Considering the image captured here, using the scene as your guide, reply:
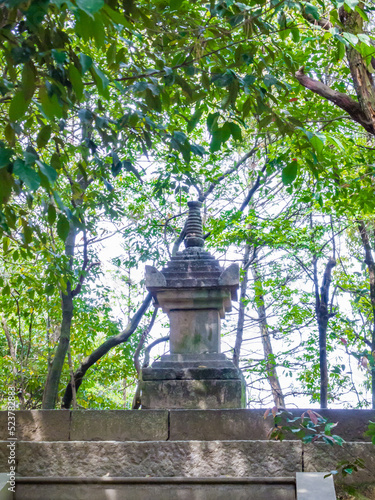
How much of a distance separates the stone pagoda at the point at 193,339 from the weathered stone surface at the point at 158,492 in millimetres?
1166

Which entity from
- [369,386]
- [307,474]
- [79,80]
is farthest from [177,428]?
[369,386]

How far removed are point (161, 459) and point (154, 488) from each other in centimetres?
25

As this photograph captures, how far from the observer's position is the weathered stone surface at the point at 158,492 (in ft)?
12.1

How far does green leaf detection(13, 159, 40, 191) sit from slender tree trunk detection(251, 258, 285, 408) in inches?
424

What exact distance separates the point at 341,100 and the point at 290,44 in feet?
12.2

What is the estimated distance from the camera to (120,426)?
438 centimetres

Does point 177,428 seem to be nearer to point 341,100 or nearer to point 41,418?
point 41,418

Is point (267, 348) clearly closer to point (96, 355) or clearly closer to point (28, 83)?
point (96, 355)

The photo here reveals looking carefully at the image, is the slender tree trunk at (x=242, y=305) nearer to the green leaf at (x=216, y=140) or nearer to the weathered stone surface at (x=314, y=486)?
the weathered stone surface at (x=314, y=486)

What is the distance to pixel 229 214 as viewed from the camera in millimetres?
11703

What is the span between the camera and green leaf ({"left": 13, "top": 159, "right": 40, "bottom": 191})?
1.91 metres

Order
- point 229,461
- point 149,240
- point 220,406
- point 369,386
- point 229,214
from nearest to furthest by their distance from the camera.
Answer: point 229,461
point 220,406
point 149,240
point 229,214
point 369,386

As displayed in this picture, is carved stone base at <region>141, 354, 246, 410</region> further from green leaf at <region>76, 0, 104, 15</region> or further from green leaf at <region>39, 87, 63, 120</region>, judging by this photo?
green leaf at <region>76, 0, 104, 15</region>

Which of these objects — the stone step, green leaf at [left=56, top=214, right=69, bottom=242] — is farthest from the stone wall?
green leaf at [left=56, top=214, right=69, bottom=242]
